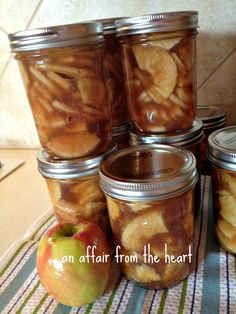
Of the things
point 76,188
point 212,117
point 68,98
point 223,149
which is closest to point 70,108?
point 68,98

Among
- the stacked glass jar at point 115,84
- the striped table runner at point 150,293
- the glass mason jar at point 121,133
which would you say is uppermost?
the stacked glass jar at point 115,84

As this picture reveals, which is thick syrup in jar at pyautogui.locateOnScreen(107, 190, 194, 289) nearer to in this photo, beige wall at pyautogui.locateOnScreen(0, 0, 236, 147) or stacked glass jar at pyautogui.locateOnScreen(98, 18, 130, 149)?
stacked glass jar at pyautogui.locateOnScreen(98, 18, 130, 149)

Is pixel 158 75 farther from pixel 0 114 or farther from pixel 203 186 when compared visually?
pixel 0 114

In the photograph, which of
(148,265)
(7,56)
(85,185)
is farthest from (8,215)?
(7,56)

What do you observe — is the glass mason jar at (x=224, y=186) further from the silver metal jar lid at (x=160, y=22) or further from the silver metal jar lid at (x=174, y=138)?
the silver metal jar lid at (x=160, y=22)

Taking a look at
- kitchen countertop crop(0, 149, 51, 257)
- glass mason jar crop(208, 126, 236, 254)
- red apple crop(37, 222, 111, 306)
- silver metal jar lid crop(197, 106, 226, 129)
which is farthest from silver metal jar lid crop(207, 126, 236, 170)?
kitchen countertop crop(0, 149, 51, 257)

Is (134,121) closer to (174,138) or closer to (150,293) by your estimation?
(174,138)

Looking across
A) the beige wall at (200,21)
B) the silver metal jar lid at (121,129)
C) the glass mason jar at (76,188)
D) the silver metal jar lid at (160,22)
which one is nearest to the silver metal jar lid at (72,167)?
the glass mason jar at (76,188)
